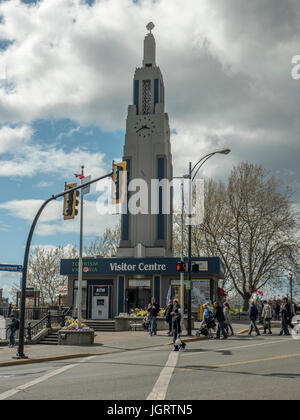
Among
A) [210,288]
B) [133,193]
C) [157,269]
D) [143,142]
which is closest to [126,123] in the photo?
[143,142]

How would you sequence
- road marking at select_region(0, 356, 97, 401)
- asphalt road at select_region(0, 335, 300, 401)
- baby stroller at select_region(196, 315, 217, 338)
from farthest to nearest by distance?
baby stroller at select_region(196, 315, 217, 338)
road marking at select_region(0, 356, 97, 401)
asphalt road at select_region(0, 335, 300, 401)

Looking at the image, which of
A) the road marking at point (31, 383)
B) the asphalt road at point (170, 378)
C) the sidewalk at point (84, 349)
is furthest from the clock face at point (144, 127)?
the road marking at point (31, 383)

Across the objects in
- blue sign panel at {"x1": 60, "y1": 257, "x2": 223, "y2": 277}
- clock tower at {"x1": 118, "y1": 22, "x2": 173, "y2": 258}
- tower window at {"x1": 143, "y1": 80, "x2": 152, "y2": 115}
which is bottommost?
blue sign panel at {"x1": 60, "y1": 257, "x2": 223, "y2": 277}

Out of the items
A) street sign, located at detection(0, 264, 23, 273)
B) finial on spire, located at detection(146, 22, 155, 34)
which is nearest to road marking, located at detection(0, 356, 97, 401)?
street sign, located at detection(0, 264, 23, 273)

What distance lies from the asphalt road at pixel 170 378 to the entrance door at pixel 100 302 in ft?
69.8

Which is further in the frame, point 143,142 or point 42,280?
point 42,280

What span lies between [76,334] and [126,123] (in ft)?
83.7

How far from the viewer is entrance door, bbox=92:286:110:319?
124 feet

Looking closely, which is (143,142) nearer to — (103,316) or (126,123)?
(126,123)

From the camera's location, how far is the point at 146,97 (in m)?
44.4

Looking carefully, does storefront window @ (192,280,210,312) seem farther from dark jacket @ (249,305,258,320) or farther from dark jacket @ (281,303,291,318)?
dark jacket @ (281,303,291,318)

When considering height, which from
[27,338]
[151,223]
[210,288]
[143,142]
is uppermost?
[143,142]

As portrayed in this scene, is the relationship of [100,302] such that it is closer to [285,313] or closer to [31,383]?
[285,313]
